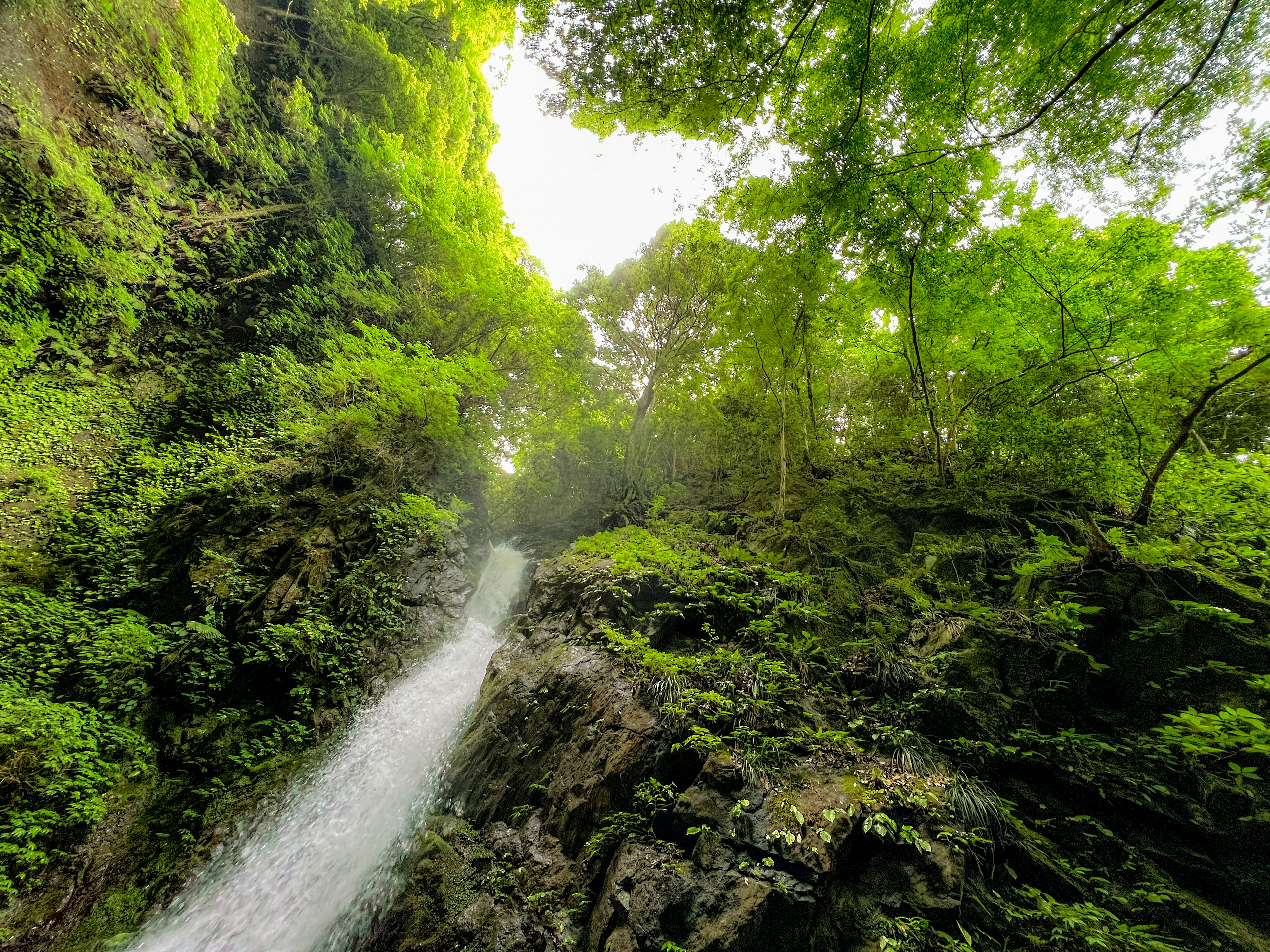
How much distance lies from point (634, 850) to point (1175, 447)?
20.1ft

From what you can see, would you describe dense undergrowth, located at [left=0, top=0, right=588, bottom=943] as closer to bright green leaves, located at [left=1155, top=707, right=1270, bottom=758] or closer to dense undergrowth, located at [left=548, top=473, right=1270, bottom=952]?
dense undergrowth, located at [left=548, top=473, right=1270, bottom=952]

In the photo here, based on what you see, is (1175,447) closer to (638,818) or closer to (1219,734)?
(1219,734)

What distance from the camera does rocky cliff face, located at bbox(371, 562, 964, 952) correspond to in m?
2.96

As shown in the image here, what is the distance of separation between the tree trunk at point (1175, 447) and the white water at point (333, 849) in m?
8.64

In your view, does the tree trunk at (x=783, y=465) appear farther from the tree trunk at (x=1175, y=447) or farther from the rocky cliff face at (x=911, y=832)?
the tree trunk at (x=1175, y=447)

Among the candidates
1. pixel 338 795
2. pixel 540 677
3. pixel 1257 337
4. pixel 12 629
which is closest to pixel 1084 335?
pixel 1257 337

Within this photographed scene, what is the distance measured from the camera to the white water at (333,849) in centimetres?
422

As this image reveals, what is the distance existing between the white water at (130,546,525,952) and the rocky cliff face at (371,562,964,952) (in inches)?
29.0

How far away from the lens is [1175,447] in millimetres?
3701

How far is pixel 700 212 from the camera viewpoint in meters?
10.2

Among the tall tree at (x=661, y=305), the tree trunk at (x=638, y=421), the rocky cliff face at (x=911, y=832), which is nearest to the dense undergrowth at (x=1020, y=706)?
the rocky cliff face at (x=911, y=832)

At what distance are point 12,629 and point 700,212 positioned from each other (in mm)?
13479

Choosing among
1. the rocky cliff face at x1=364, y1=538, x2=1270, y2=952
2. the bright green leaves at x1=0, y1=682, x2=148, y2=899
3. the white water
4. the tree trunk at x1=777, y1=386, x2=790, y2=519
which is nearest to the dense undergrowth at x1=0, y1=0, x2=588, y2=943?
the bright green leaves at x1=0, y1=682, x2=148, y2=899

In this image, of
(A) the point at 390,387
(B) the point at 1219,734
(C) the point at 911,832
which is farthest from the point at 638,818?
(A) the point at 390,387
